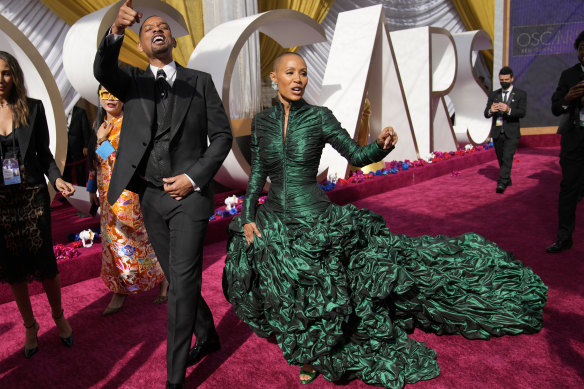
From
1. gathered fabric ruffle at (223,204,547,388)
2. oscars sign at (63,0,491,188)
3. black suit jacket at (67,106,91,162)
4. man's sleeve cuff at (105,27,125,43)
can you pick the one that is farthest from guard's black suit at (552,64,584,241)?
black suit jacket at (67,106,91,162)

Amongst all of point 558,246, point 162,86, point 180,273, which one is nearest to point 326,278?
point 180,273

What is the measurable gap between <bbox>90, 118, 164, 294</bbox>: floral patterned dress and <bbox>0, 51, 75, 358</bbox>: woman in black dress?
0.48m

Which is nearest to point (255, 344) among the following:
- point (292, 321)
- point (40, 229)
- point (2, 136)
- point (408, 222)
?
point (292, 321)

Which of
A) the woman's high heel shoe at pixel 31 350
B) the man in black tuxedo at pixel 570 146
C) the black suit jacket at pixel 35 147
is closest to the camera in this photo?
the black suit jacket at pixel 35 147

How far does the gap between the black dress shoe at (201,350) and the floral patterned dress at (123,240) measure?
887mm

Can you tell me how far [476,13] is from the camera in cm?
1252

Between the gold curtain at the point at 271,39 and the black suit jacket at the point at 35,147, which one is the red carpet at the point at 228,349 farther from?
the gold curtain at the point at 271,39

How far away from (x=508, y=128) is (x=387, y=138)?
4.83 meters

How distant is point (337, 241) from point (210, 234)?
2704 mm

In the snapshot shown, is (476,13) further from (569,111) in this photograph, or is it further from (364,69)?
(569,111)

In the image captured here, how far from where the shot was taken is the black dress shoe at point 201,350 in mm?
2537

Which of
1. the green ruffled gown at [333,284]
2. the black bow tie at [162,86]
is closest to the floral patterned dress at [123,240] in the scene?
the green ruffled gown at [333,284]

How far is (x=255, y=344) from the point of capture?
2777 millimetres

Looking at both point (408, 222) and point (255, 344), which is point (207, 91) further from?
point (408, 222)
